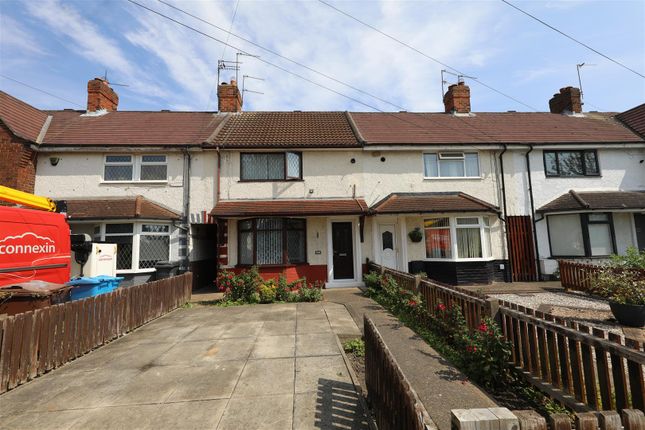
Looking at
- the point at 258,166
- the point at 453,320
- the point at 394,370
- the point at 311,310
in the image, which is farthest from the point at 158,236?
the point at 394,370

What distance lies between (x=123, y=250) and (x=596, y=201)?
19027mm

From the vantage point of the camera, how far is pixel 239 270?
37.9ft

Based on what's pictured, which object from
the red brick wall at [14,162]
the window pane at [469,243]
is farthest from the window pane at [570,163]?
the red brick wall at [14,162]

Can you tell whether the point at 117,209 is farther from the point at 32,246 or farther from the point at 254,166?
the point at 254,166

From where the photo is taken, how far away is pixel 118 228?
11.1 m

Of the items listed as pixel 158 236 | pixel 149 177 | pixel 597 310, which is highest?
pixel 149 177

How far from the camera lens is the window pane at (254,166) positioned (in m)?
12.5

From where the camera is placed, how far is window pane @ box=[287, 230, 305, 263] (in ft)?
39.1

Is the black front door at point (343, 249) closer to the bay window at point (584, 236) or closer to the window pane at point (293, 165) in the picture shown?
the window pane at point (293, 165)

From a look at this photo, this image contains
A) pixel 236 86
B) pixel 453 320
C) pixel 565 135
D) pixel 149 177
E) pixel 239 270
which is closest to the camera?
pixel 453 320

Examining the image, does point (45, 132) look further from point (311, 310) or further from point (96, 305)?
point (311, 310)

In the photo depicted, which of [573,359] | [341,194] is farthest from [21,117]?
[573,359]

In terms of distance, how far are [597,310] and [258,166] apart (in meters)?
11.7

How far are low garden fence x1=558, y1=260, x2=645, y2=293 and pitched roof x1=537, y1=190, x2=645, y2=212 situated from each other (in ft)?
11.8
